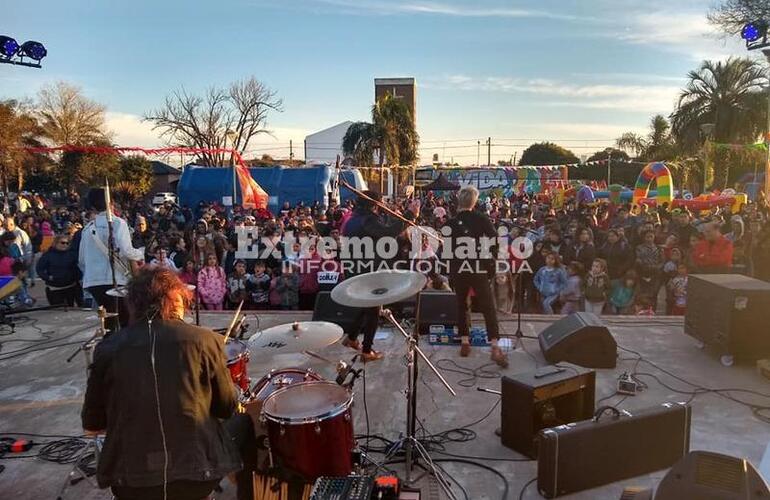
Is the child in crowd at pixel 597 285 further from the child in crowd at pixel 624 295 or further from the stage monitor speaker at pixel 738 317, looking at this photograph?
the stage monitor speaker at pixel 738 317

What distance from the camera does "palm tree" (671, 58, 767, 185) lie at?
27.5m

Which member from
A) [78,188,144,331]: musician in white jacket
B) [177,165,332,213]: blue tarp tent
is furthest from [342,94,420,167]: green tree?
[78,188,144,331]: musician in white jacket

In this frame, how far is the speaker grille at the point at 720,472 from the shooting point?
2.10 m

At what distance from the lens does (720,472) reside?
2150mm

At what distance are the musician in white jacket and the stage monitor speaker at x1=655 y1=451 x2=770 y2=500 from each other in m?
4.91

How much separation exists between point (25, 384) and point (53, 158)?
Answer: 33143 mm

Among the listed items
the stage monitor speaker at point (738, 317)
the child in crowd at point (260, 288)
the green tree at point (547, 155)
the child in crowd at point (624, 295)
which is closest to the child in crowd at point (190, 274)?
the child in crowd at point (260, 288)

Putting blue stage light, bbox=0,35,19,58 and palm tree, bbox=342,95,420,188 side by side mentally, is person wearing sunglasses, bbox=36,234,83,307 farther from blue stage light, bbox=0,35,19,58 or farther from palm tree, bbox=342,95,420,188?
palm tree, bbox=342,95,420,188

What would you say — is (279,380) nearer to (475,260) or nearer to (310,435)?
(310,435)

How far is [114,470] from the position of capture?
2.36m

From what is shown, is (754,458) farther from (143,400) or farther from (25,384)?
(25,384)

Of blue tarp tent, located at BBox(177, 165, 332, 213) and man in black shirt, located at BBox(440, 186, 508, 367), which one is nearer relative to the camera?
man in black shirt, located at BBox(440, 186, 508, 367)

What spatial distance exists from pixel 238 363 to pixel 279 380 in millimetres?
334

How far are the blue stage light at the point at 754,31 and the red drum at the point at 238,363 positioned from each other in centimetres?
1592
